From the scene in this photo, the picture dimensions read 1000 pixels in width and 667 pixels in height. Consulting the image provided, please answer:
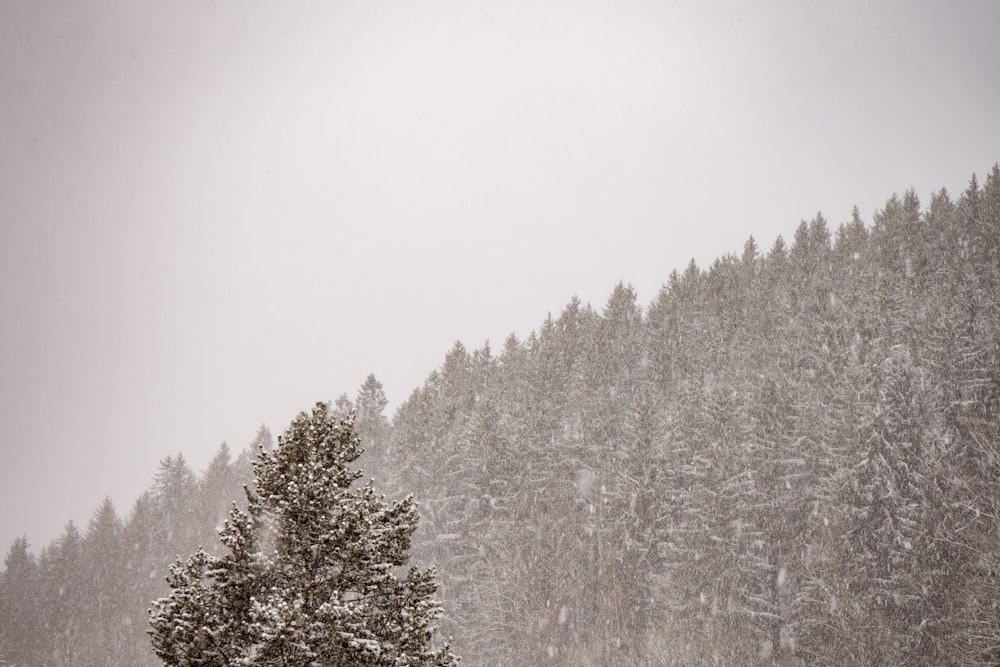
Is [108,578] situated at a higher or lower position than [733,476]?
higher

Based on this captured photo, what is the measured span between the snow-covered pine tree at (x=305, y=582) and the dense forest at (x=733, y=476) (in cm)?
1837

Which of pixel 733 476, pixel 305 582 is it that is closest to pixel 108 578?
pixel 733 476

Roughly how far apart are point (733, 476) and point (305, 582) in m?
30.7

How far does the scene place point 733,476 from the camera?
36.4 m

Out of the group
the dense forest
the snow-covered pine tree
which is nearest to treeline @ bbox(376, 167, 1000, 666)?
the dense forest

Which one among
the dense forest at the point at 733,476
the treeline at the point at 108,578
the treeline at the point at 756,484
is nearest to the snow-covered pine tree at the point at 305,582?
the treeline at the point at 756,484

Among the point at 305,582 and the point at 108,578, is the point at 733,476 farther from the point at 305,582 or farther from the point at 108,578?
the point at 108,578

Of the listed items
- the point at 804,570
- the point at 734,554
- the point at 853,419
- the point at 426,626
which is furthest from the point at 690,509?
the point at 426,626

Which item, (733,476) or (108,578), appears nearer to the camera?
(733,476)

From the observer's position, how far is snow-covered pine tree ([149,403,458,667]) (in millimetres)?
9555

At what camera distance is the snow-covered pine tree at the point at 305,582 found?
9.55 metres

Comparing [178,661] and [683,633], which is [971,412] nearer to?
[683,633]

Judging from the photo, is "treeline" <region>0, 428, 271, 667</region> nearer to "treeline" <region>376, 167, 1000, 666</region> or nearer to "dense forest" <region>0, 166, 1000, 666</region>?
"dense forest" <region>0, 166, 1000, 666</region>

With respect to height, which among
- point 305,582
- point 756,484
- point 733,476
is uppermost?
point 733,476
